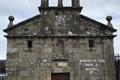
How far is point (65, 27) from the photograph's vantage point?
77.0ft

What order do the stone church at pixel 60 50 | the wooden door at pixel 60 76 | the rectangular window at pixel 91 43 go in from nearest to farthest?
1. the stone church at pixel 60 50
2. the wooden door at pixel 60 76
3. the rectangular window at pixel 91 43

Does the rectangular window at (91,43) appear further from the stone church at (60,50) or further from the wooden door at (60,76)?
the wooden door at (60,76)

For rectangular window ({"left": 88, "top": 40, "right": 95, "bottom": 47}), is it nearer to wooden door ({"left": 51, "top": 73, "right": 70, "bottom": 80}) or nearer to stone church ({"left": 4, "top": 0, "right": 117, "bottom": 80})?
stone church ({"left": 4, "top": 0, "right": 117, "bottom": 80})

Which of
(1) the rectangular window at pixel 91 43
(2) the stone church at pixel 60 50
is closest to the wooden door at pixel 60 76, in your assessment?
(2) the stone church at pixel 60 50

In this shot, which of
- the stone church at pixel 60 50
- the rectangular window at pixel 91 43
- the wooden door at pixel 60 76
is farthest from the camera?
the rectangular window at pixel 91 43

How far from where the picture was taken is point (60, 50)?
76.0 ft

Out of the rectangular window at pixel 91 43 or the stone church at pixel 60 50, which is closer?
the stone church at pixel 60 50

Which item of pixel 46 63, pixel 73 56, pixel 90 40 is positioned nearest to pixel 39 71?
pixel 46 63

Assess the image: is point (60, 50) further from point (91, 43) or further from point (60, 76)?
point (91, 43)

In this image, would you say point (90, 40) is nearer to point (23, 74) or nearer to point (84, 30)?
point (84, 30)

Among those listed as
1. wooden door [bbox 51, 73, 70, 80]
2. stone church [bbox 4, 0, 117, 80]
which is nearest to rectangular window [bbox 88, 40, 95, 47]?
stone church [bbox 4, 0, 117, 80]

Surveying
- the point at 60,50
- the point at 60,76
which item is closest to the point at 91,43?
the point at 60,50

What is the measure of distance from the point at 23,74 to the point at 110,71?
21.2 ft

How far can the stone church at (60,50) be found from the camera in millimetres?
22891
